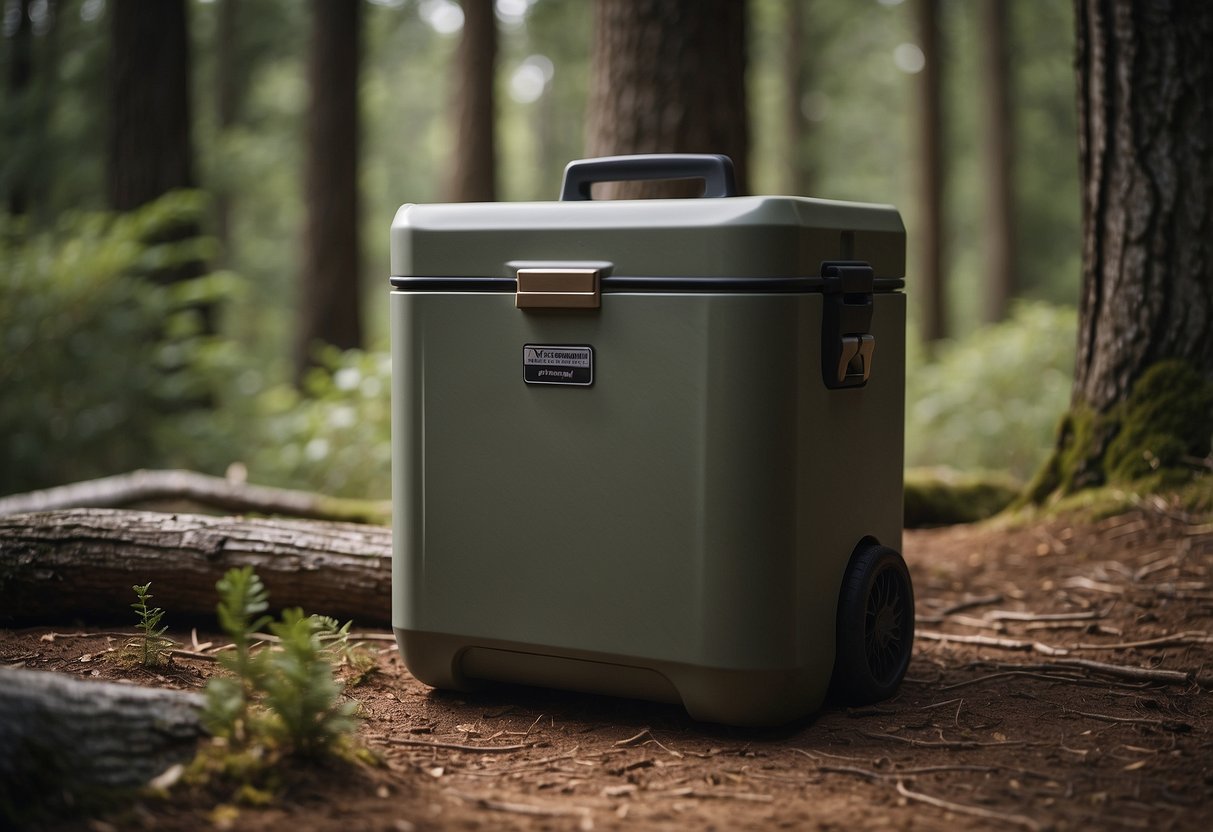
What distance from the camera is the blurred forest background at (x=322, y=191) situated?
6.75m

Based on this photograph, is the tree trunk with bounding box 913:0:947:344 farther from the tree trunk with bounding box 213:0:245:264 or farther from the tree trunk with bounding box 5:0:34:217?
the tree trunk with bounding box 5:0:34:217

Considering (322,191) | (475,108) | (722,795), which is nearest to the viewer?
(722,795)

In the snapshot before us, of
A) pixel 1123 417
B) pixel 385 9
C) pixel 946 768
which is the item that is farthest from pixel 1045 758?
pixel 385 9

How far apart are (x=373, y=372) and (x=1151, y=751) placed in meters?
4.75

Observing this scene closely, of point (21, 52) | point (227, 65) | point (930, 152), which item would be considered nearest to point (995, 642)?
point (930, 152)

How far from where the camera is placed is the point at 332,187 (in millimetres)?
9422

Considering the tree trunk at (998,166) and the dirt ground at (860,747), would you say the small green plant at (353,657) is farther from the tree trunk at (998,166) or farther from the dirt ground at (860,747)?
the tree trunk at (998,166)

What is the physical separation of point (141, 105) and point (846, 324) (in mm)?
6851

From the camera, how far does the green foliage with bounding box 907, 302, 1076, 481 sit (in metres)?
8.36

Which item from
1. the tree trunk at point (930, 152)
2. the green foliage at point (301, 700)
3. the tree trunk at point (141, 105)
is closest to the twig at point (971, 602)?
the green foliage at point (301, 700)

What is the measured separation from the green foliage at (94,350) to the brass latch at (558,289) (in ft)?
15.3

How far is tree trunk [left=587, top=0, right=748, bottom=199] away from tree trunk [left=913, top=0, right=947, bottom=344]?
932 cm

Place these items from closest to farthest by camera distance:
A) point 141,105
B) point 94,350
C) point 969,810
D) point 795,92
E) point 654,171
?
point 969,810 < point 654,171 < point 94,350 < point 141,105 < point 795,92

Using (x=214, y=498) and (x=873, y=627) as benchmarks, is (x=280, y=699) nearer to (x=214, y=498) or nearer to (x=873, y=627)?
(x=873, y=627)
